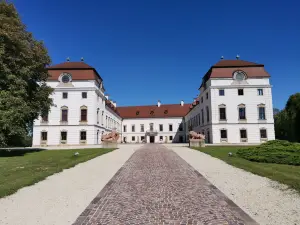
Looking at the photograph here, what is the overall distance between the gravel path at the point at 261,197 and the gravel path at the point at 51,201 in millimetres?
3743

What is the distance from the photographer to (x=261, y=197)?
20.4ft

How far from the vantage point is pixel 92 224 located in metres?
4.47

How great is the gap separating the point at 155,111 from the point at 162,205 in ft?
211

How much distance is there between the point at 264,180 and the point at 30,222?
7197mm

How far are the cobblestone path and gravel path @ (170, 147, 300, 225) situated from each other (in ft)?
0.97

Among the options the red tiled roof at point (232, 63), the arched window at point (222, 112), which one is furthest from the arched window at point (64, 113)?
the red tiled roof at point (232, 63)

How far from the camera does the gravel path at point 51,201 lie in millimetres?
4758

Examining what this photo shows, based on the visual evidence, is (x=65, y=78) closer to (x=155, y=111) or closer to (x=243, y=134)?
(x=243, y=134)

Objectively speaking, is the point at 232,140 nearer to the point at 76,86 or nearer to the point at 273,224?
the point at 76,86

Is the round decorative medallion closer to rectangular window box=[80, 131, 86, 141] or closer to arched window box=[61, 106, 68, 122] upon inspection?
arched window box=[61, 106, 68, 122]

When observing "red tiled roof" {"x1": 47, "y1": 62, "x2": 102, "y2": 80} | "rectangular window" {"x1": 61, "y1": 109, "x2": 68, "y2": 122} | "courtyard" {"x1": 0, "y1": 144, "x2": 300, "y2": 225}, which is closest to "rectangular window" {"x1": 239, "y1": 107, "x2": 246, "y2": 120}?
"red tiled roof" {"x1": 47, "y1": 62, "x2": 102, "y2": 80}

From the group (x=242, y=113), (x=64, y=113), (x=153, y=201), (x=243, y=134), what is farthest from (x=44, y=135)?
(x=153, y=201)

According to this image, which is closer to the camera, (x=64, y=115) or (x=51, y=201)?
(x=51, y=201)

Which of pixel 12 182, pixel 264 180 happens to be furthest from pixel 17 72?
pixel 264 180
